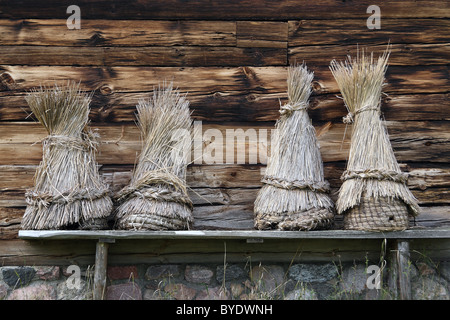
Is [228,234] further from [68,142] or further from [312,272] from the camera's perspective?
[68,142]

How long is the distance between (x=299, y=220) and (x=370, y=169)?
47cm

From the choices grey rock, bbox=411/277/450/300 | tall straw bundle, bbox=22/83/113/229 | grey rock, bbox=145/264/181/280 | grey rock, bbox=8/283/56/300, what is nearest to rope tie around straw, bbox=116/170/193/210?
tall straw bundle, bbox=22/83/113/229

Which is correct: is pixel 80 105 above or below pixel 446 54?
below

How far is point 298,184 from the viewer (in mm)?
3088

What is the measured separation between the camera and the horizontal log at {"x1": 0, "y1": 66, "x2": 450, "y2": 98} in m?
3.39

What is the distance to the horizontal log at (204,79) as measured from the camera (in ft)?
11.1

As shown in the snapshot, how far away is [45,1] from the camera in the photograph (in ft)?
11.2

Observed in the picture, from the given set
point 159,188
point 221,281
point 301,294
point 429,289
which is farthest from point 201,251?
point 429,289

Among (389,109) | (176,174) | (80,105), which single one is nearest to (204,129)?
(176,174)

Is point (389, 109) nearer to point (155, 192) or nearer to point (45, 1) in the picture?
point (155, 192)

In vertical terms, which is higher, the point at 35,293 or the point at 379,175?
the point at 379,175

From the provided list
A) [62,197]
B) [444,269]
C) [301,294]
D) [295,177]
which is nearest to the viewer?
[62,197]

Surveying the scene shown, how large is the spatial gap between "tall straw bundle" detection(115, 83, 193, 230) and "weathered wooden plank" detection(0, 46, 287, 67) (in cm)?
22

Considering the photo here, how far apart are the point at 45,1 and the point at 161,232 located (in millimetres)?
1572
